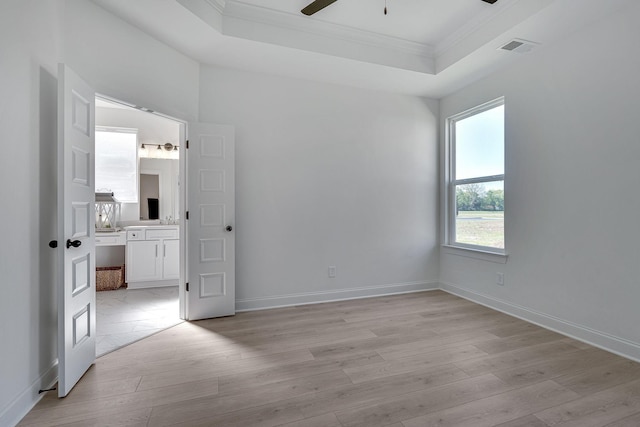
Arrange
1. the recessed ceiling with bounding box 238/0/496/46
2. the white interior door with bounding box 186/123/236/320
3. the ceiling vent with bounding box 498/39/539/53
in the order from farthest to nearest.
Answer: the white interior door with bounding box 186/123/236/320 < the ceiling vent with bounding box 498/39/539/53 < the recessed ceiling with bounding box 238/0/496/46

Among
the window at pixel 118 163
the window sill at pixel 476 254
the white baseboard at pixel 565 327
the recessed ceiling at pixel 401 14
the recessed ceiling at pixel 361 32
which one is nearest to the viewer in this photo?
the white baseboard at pixel 565 327

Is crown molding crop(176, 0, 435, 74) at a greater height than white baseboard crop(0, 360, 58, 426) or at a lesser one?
greater

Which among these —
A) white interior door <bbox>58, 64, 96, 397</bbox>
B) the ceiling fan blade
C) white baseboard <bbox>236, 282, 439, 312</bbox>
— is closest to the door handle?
white interior door <bbox>58, 64, 96, 397</bbox>

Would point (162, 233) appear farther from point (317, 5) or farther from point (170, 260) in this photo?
point (317, 5)

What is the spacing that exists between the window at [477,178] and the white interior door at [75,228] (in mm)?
3923

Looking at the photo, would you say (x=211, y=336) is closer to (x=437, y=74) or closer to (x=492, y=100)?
(x=437, y=74)

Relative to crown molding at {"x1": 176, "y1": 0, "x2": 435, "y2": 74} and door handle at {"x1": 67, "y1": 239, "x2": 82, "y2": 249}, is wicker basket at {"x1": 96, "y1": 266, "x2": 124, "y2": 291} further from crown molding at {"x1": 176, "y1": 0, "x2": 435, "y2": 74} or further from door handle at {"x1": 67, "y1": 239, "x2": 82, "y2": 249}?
crown molding at {"x1": 176, "y1": 0, "x2": 435, "y2": 74}

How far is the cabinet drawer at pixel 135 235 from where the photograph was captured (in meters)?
4.55

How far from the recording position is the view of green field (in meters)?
3.67

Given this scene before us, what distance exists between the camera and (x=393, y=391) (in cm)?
201

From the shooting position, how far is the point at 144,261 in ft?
15.1

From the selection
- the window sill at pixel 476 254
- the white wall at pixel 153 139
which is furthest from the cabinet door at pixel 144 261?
the window sill at pixel 476 254

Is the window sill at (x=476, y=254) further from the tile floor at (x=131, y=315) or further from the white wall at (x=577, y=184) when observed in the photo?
the tile floor at (x=131, y=315)

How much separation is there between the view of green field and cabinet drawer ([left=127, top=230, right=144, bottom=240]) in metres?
4.43
